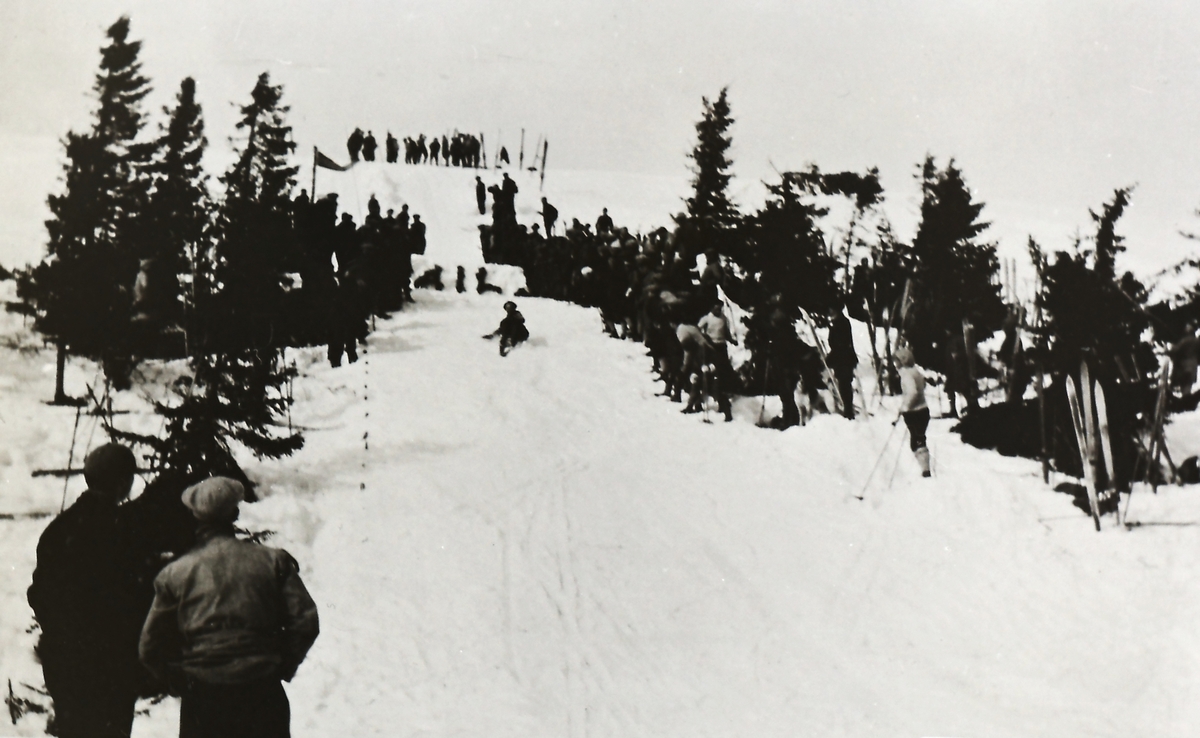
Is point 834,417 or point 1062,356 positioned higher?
point 1062,356

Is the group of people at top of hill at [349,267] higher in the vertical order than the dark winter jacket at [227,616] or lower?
higher

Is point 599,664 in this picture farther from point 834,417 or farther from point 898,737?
point 834,417

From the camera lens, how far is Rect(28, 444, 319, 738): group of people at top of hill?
315 centimetres

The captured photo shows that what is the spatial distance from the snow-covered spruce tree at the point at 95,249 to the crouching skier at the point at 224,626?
449 cm

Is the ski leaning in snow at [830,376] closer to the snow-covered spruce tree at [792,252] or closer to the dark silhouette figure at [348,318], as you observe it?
the snow-covered spruce tree at [792,252]

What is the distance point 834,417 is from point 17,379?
7.00m

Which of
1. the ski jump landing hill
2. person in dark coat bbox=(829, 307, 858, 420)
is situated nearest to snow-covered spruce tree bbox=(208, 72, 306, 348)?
the ski jump landing hill

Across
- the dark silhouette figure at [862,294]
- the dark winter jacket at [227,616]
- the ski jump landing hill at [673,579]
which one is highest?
the dark silhouette figure at [862,294]

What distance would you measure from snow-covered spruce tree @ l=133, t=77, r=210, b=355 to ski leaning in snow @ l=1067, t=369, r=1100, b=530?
6712mm

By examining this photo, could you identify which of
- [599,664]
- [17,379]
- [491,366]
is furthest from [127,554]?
[491,366]

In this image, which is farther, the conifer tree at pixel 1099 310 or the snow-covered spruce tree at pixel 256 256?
the conifer tree at pixel 1099 310

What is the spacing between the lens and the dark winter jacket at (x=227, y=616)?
10.3 feet

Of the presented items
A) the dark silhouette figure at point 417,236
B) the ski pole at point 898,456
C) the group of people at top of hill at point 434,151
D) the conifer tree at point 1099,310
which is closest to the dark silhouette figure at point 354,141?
the dark silhouette figure at point 417,236

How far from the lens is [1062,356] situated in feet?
24.5
